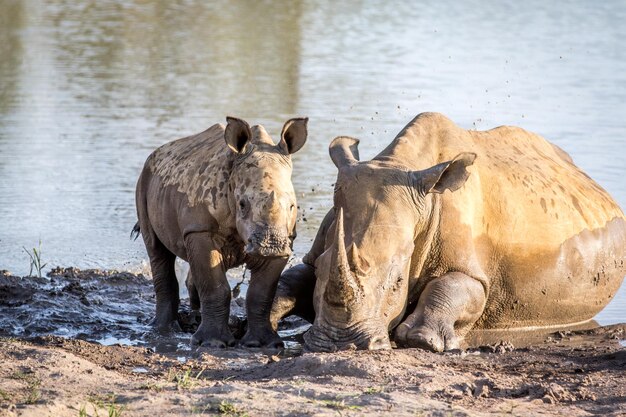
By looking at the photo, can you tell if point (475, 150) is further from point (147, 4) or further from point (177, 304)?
point (147, 4)

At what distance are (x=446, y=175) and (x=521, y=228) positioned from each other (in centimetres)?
119

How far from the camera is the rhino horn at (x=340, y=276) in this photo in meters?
8.33

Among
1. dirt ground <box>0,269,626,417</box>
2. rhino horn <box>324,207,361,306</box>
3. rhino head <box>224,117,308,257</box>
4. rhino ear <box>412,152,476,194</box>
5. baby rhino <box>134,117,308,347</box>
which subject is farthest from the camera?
rhino ear <box>412,152,476,194</box>

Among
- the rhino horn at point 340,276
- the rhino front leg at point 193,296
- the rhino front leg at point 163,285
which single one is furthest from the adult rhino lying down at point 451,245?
the rhino front leg at point 163,285

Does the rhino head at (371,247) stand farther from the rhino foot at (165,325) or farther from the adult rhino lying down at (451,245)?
the rhino foot at (165,325)

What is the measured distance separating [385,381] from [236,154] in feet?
8.21

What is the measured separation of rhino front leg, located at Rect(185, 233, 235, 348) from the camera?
9.36 meters

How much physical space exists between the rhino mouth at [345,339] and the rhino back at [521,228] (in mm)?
1270

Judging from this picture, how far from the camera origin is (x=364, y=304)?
857 cm

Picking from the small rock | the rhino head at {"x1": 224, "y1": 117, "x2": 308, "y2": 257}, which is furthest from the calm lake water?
the small rock

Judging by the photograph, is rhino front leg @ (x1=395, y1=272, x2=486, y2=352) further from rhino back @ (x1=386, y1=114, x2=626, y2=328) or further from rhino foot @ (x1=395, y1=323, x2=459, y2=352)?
rhino back @ (x1=386, y1=114, x2=626, y2=328)

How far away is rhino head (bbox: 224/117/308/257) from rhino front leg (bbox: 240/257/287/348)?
1.01 feet

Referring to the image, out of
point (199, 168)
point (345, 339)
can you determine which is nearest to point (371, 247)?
point (345, 339)

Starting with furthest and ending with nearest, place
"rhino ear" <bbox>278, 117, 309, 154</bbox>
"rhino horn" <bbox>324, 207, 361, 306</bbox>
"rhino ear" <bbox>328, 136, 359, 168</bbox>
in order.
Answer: "rhino ear" <bbox>328, 136, 359, 168</bbox>
"rhino ear" <bbox>278, 117, 309, 154</bbox>
"rhino horn" <bbox>324, 207, 361, 306</bbox>
